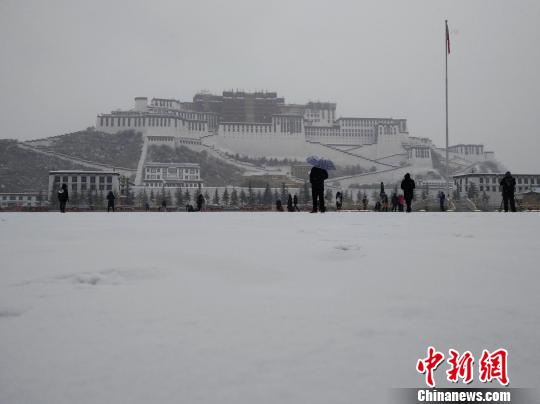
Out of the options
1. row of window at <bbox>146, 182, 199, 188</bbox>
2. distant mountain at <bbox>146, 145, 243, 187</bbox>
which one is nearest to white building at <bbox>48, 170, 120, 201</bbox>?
row of window at <bbox>146, 182, 199, 188</bbox>

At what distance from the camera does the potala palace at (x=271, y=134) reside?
106625mm

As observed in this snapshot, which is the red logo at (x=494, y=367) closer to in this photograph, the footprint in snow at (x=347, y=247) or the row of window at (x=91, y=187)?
the footprint in snow at (x=347, y=247)

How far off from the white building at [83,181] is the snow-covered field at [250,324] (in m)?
83.0

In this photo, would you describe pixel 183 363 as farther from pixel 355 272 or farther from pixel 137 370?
pixel 355 272

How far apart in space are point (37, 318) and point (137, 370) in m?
0.72

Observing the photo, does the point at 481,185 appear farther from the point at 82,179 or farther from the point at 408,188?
the point at 408,188

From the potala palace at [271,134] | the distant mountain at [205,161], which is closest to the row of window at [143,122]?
A: the potala palace at [271,134]

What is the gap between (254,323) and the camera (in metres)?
1.83

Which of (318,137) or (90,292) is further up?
(318,137)

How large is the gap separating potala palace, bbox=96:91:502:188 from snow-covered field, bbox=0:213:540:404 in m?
92.7

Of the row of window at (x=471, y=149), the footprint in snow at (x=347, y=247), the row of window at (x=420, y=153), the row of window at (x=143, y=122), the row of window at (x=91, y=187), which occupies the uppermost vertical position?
the row of window at (x=143, y=122)

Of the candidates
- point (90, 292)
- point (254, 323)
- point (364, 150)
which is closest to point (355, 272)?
point (254, 323)

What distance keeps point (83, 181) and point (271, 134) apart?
43.5m

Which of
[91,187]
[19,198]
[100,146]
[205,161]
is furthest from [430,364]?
[100,146]
